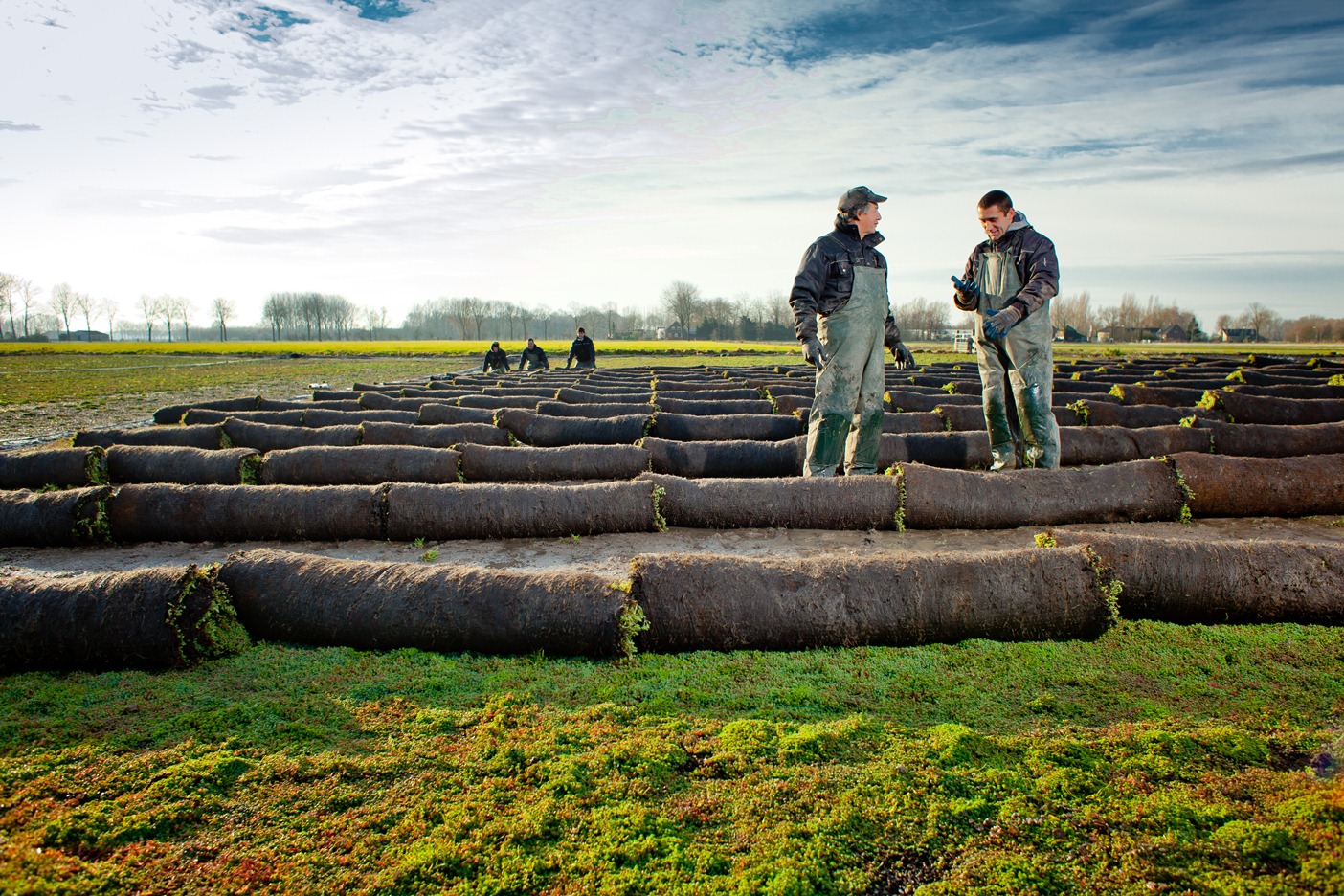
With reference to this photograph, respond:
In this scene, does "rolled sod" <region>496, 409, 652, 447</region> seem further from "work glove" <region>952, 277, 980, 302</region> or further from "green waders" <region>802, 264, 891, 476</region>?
"work glove" <region>952, 277, 980, 302</region>

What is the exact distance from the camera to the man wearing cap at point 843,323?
6.33 m

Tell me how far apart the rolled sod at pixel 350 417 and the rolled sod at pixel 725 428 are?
4928 mm

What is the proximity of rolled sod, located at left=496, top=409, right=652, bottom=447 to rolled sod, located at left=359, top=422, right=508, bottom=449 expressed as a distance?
0.29 metres

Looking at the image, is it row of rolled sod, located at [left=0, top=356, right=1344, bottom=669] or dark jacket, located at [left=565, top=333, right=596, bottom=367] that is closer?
row of rolled sod, located at [left=0, top=356, right=1344, bottom=669]

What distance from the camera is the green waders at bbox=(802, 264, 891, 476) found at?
643cm

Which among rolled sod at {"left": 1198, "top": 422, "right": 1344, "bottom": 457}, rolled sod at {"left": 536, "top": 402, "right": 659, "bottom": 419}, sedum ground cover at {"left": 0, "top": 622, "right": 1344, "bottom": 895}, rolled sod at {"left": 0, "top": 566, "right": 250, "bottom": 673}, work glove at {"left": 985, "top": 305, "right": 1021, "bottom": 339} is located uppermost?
work glove at {"left": 985, "top": 305, "right": 1021, "bottom": 339}

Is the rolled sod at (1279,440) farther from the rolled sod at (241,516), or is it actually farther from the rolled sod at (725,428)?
the rolled sod at (241,516)

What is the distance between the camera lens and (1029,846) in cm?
194

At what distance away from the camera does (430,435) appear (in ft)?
33.4

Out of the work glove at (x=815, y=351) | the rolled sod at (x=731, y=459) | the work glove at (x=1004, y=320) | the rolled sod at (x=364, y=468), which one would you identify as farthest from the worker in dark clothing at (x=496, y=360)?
the work glove at (x=1004, y=320)

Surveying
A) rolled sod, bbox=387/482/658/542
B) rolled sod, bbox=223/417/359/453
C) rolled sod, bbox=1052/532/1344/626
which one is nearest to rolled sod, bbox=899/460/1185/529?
rolled sod, bbox=1052/532/1344/626

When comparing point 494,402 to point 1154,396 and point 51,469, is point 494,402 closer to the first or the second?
point 51,469

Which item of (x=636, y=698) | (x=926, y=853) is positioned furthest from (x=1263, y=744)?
(x=636, y=698)

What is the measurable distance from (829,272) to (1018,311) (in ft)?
5.77
